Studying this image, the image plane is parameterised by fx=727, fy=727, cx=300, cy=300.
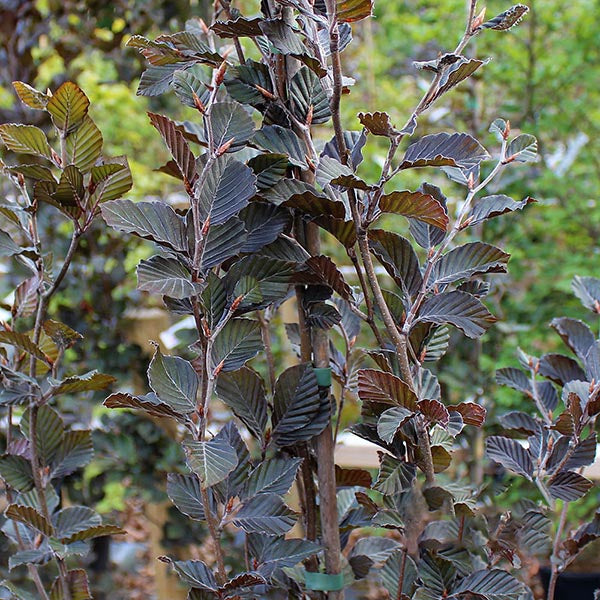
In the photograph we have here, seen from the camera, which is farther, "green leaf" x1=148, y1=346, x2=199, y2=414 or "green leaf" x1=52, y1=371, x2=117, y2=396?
"green leaf" x1=52, y1=371, x2=117, y2=396

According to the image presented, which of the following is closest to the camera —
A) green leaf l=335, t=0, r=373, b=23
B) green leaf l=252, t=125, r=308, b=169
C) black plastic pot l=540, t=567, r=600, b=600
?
green leaf l=335, t=0, r=373, b=23

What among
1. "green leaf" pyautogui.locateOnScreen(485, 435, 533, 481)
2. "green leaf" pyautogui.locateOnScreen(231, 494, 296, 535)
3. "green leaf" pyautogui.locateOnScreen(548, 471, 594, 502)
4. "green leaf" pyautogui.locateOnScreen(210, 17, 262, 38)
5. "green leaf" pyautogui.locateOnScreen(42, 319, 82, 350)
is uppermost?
"green leaf" pyautogui.locateOnScreen(210, 17, 262, 38)

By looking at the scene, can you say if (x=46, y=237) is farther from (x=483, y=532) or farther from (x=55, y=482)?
(x=483, y=532)

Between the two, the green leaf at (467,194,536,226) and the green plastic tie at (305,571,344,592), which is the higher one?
the green leaf at (467,194,536,226)

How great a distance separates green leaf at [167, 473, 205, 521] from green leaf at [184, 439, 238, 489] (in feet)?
0.27

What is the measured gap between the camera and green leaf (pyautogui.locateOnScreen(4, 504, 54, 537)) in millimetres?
733

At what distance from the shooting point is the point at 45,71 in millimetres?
3727

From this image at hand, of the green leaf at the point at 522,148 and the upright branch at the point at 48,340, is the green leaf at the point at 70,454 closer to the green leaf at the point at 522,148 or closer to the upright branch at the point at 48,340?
the upright branch at the point at 48,340

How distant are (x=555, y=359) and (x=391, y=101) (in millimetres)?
2126

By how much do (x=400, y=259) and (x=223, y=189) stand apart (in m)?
0.18

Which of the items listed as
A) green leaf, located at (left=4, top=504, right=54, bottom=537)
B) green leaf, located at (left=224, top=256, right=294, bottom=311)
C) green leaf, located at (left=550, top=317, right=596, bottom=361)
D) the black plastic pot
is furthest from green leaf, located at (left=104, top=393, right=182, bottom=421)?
the black plastic pot

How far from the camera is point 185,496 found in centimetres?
67

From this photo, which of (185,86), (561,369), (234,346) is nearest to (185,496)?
(234,346)

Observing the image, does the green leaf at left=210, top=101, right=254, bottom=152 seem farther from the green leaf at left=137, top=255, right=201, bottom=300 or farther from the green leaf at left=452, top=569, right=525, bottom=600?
the green leaf at left=452, top=569, right=525, bottom=600
